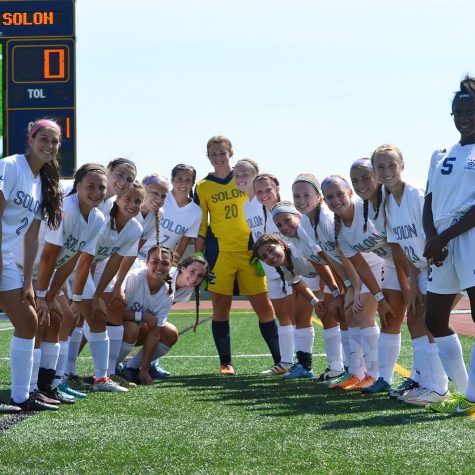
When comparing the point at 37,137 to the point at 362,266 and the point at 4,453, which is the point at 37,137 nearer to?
the point at 4,453

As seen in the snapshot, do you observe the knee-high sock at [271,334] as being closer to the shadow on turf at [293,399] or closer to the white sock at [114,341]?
the shadow on turf at [293,399]

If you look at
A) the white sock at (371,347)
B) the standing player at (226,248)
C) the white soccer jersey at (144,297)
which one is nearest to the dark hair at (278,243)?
the standing player at (226,248)

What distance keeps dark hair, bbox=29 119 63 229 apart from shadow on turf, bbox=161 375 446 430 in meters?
1.77

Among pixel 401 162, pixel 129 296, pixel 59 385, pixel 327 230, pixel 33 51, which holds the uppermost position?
pixel 33 51

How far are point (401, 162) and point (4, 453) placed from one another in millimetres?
3301

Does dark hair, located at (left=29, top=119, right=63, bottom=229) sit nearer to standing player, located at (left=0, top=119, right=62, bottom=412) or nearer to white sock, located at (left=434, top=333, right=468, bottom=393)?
standing player, located at (left=0, top=119, right=62, bottom=412)

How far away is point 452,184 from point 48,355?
308 centimetres

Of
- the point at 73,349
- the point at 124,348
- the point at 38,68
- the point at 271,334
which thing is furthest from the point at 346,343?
the point at 38,68

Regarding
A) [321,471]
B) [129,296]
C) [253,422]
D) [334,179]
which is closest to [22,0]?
[129,296]

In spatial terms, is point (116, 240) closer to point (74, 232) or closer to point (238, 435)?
point (74, 232)

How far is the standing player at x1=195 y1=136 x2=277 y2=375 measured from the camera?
9.82m

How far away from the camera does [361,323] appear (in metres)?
7.69

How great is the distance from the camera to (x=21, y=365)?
6.09m

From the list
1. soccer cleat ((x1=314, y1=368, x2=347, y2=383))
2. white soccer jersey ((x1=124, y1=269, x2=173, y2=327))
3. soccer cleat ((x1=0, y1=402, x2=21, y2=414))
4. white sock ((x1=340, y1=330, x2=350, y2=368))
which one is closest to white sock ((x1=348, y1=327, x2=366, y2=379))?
white sock ((x1=340, y1=330, x2=350, y2=368))
